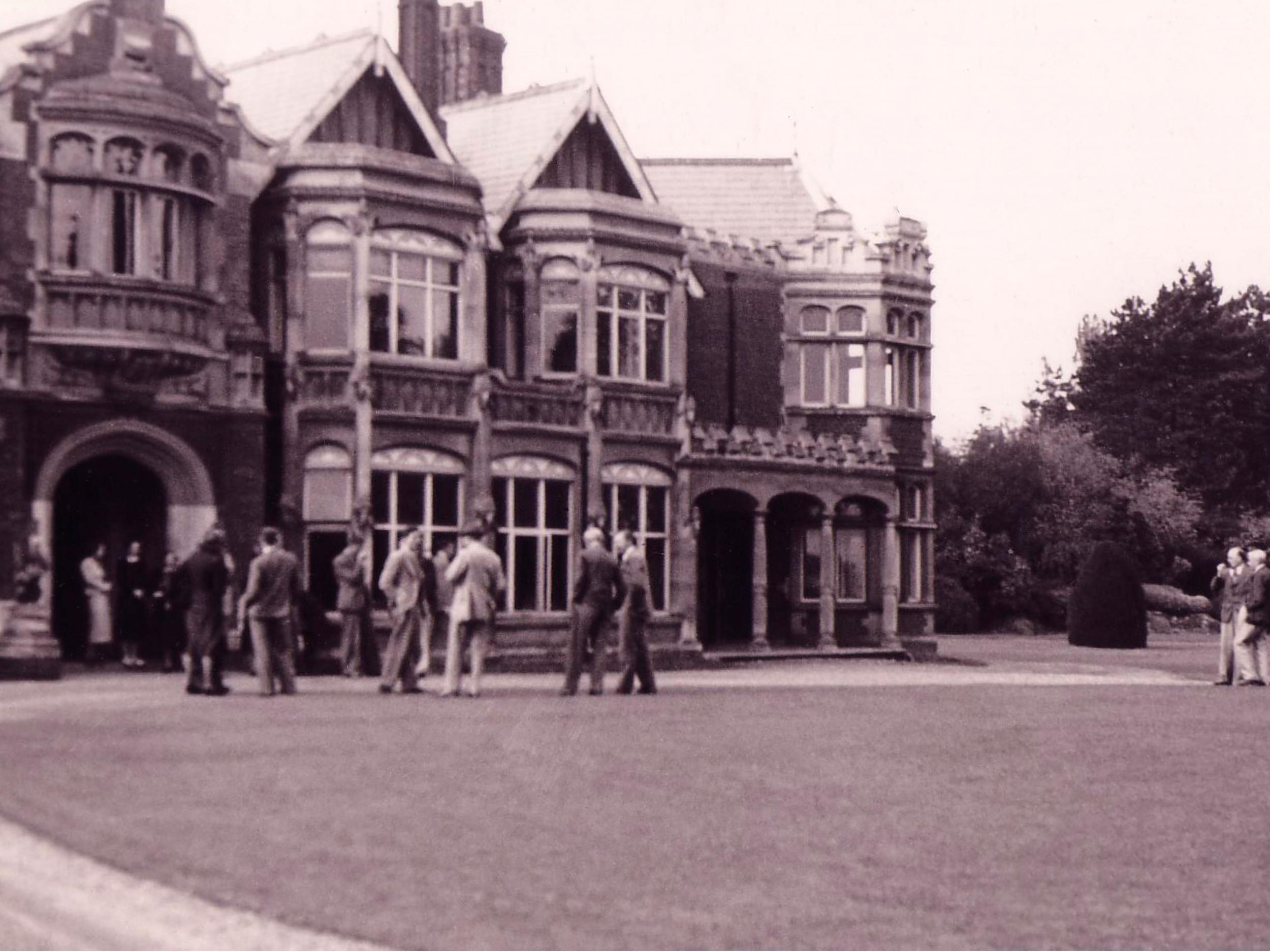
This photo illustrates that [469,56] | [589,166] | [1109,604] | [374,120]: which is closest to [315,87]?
[374,120]

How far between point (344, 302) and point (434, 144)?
11.0ft

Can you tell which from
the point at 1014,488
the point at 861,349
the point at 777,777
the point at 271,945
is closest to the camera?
the point at 271,945

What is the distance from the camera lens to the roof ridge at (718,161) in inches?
1919

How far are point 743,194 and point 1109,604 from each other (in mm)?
12590

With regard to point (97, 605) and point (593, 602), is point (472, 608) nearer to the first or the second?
point (593, 602)

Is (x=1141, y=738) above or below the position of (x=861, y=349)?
below

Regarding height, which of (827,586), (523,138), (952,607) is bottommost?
(952,607)

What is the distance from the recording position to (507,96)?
4181 centimetres

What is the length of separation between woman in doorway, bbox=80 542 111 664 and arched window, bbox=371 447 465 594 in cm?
454

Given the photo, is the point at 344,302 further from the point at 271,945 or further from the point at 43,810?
the point at 271,945

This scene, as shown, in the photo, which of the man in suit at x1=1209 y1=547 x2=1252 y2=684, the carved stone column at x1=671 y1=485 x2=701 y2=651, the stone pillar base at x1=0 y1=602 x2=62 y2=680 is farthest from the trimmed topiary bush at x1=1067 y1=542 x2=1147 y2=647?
the stone pillar base at x1=0 y1=602 x2=62 y2=680

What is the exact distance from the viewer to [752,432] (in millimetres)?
42531

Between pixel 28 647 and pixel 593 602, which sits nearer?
pixel 593 602

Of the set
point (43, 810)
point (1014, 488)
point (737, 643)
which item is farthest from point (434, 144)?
point (1014, 488)
